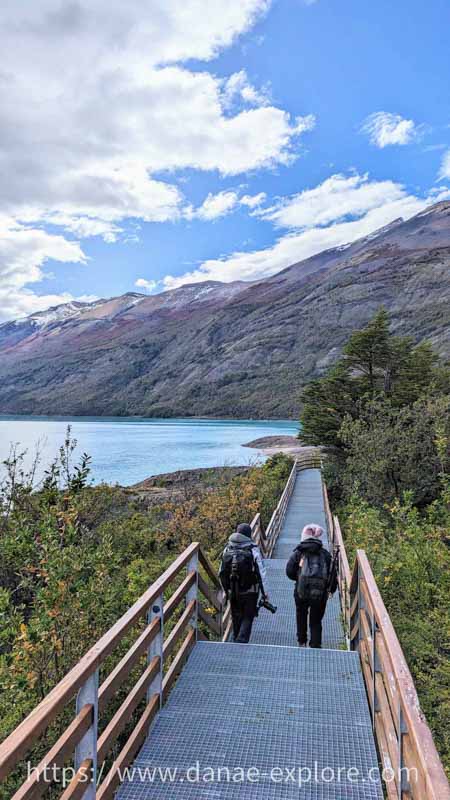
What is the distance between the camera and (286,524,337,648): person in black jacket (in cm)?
473

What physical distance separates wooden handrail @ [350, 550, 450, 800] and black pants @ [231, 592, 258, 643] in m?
1.38

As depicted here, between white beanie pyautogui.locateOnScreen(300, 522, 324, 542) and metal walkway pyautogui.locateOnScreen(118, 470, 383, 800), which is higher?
white beanie pyautogui.locateOnScreen(300, 522, 324, 542)

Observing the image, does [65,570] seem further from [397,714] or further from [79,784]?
[397,714]

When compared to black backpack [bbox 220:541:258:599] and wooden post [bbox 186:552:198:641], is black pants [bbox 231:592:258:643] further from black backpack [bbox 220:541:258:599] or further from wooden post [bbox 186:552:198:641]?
wooden post [bbox 186:552:198:641]

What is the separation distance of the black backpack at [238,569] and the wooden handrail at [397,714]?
1.33m

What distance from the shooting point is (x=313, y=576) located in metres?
4.73

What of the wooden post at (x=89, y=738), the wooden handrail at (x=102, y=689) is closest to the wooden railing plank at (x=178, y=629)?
the wooden handrail at (x=102, y=689)

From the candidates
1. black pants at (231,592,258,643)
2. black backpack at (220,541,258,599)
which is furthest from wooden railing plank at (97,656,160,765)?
black pants at (231,592,258,643)

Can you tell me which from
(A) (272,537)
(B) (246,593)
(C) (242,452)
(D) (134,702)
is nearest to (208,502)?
(A) (272,537)

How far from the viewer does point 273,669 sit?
3691mm

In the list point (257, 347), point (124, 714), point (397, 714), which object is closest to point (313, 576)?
point (124, 714)

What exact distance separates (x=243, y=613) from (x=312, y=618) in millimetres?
638

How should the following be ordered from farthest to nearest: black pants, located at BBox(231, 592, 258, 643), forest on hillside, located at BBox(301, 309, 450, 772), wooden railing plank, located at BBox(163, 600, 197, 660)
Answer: forest on hillside, located at BBox(301, 309, 450, 772), black pants, located at BBox(231, 592, 258, 643), wooden railing plank, located at BBox(163, 600, 197, 660)

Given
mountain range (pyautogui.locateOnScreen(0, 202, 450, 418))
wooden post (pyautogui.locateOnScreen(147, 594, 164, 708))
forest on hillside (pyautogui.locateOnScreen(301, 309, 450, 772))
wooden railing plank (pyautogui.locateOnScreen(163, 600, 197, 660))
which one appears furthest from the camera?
mountain range (pyautogui.locateOnScreen(0, 202, 450, 418))
